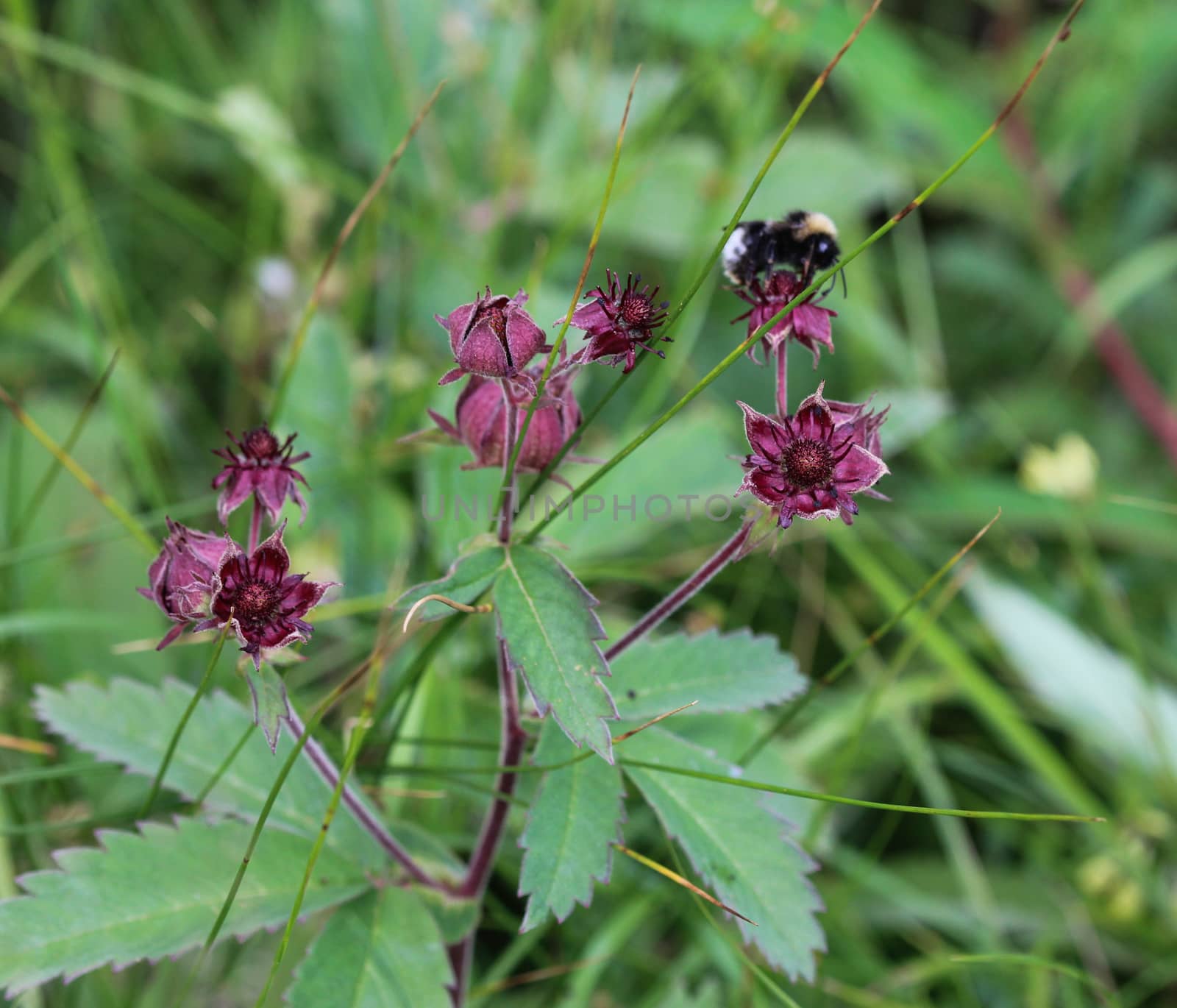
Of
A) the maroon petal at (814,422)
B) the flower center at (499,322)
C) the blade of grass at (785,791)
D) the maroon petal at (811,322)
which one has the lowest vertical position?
the blade of grass at (785,791)

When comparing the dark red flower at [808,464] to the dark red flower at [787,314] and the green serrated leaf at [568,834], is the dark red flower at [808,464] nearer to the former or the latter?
the dark red flower at [787,314]

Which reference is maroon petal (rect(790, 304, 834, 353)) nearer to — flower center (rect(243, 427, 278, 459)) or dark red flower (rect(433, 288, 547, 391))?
A: dark red flower (rect(433, 288, 547, 391))

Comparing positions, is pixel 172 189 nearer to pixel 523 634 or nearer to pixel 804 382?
pixel 804 382

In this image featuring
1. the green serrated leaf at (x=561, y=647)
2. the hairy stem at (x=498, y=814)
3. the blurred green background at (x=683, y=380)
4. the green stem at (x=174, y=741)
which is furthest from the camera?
the blurred green background at (x=683, y=380)

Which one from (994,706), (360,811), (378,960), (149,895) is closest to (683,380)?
(994,706)

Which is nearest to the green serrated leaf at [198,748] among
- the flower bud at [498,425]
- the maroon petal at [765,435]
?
the flower bud at [498,425]

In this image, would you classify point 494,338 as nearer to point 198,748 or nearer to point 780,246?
point 780,246
